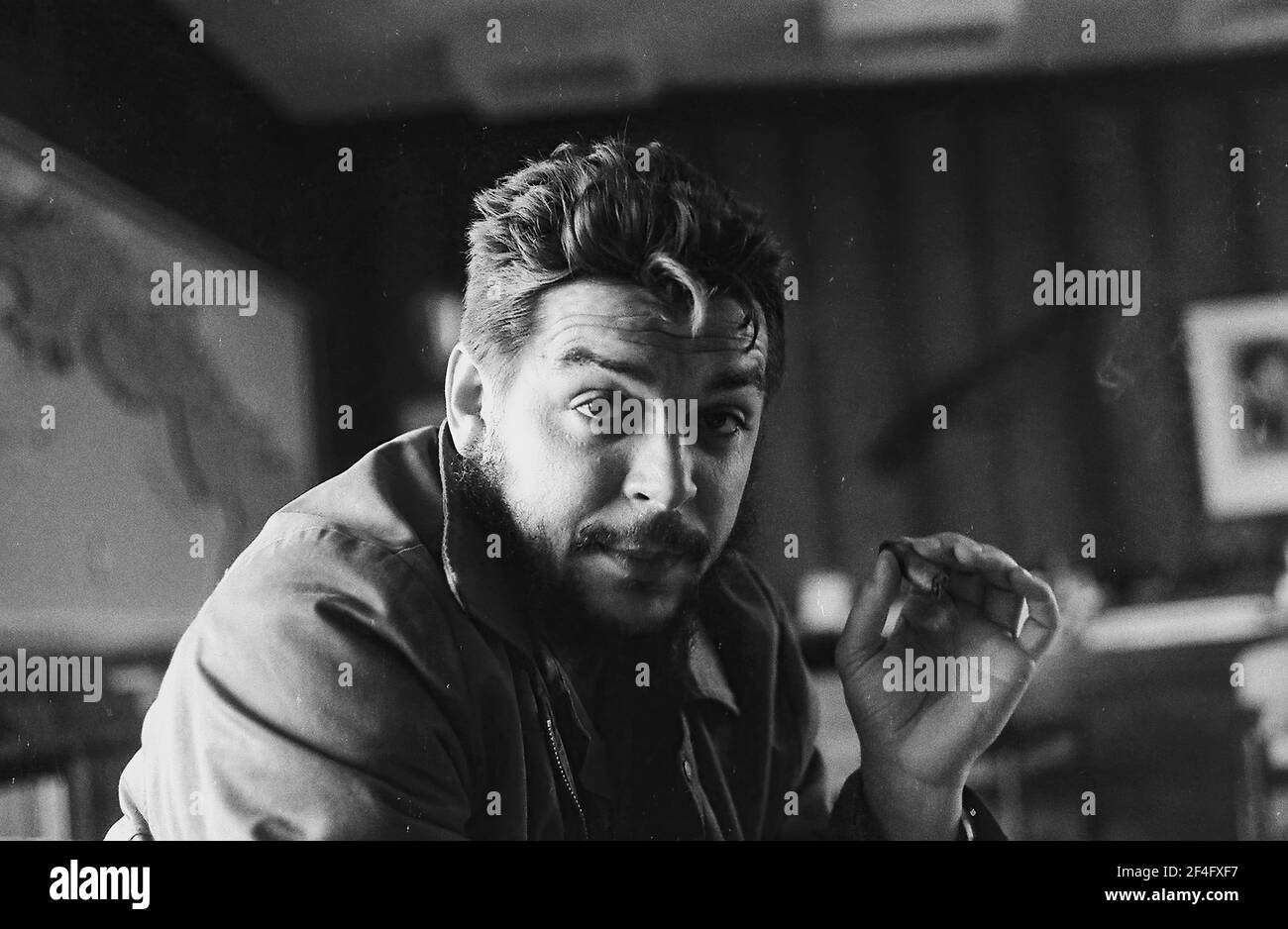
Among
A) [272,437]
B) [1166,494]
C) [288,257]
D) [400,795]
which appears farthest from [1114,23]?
[400,795]

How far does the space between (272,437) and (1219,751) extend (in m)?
1.40

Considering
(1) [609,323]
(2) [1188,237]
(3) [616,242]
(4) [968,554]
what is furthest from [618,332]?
(2) [1188,237]

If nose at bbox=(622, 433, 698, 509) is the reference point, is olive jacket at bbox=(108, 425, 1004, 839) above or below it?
below

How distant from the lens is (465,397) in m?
1.54

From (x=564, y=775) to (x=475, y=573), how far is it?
299 millimetres

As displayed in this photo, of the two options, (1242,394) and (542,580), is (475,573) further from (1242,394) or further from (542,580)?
(1242,394)

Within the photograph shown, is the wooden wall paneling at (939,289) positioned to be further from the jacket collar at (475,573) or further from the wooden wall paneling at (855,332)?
the jacket collar at (475,573)

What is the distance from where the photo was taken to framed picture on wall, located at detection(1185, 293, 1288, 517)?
157 cm

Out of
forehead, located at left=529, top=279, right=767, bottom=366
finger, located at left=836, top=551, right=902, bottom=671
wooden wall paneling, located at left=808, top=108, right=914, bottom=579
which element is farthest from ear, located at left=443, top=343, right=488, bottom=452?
finger, located at left=836, top=551, right=902, bottom=671

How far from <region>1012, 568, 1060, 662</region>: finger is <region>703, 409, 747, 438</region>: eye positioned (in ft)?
1.43

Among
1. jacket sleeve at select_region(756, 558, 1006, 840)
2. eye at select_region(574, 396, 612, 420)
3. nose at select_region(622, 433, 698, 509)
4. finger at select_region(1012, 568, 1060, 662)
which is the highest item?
eye at select_region(574, 396, 612, 420)

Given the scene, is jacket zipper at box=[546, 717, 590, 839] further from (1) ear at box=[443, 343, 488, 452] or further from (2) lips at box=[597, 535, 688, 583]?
(1) ear at box=[443, 343, 488, 452]

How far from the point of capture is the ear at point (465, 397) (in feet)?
5.02

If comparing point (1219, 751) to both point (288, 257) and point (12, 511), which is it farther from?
point (12, 511)
